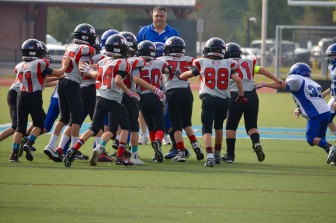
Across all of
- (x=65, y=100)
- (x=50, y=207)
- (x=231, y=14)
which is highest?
(x=231, y=14)

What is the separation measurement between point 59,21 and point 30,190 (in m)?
53.2

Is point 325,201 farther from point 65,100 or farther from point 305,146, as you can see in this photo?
point 305,146

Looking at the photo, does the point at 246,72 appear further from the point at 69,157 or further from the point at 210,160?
the point at 69,157

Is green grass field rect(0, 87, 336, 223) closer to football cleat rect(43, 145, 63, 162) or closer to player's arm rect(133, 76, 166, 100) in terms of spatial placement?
football cleat rect(43, 145, 63, 162)

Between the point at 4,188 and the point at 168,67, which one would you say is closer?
the point at 4,188

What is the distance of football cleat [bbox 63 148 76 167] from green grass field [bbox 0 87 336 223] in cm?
11

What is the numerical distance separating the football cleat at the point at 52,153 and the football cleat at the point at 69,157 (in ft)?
1.84

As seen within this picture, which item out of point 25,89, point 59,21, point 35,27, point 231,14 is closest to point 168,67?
point 25,89

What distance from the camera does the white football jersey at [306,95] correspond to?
13.5 m

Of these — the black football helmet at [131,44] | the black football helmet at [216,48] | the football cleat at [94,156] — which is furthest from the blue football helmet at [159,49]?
the football cleat at [94,156]

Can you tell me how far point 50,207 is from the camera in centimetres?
930

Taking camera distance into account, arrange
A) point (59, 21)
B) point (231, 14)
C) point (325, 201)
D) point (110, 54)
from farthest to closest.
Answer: point (231, 14)
point (59, 21)
point (110, 54)
point (325, 201)

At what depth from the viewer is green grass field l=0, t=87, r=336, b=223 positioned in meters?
9.03

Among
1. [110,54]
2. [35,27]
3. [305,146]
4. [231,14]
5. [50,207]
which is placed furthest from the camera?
[231,14]
